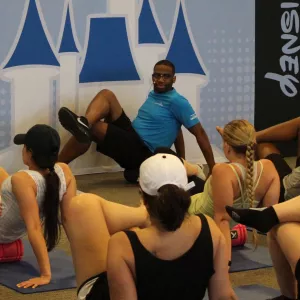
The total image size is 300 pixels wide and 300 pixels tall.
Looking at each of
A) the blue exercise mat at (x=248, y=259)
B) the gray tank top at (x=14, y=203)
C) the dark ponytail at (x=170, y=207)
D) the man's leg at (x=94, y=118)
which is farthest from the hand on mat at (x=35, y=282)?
the man's leg at (x=94, y=118)

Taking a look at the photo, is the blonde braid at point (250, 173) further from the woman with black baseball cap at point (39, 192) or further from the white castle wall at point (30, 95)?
the white castle wall at point (30, 95)

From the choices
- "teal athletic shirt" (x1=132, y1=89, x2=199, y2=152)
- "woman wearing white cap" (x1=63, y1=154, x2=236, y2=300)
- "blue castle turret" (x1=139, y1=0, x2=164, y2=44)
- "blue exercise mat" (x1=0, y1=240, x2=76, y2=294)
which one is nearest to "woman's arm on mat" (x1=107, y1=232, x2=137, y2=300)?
"woman wearing white cap" (x1=63, y1=154, x2=236, y2=300)

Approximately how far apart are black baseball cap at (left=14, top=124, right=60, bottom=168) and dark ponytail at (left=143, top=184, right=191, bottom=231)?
1458 millimetres

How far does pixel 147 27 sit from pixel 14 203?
304cm

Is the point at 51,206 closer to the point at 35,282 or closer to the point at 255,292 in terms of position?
the point at 35,282

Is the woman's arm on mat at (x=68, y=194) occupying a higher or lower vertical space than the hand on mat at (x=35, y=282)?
higher

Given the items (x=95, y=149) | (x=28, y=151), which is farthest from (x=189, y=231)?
(x=95, y=149)

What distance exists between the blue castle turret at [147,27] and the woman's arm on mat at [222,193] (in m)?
3.07

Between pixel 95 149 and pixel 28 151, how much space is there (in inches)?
110

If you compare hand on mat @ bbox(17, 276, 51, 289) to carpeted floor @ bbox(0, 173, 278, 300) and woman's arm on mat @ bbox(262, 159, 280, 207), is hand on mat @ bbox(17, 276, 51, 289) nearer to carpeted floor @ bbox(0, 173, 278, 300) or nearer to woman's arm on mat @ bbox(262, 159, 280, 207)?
carpeted floor @ bbox(0, 173, 278, 300)

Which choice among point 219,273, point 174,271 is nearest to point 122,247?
point 174,271

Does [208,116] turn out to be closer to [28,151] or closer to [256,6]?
[256,6]

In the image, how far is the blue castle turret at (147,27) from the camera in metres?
6.93

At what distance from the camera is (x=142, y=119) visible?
21.6ft
